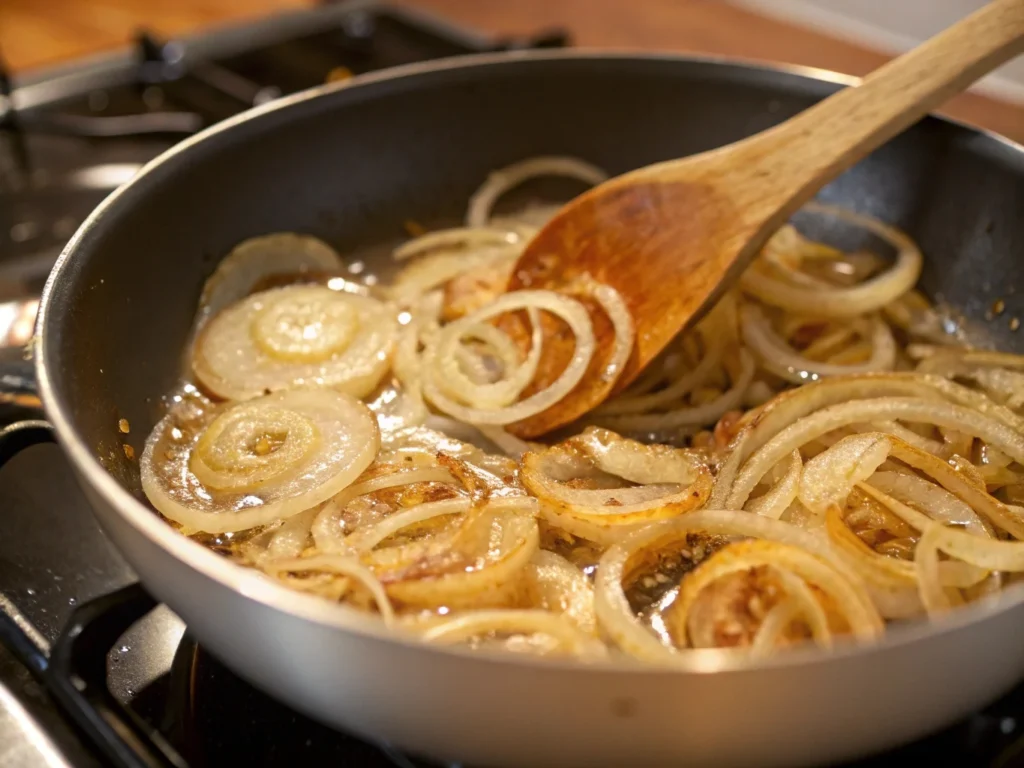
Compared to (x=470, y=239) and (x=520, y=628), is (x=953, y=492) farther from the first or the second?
(x=470, y=239)

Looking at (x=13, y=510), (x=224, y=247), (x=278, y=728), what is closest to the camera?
(x=278, y=728)

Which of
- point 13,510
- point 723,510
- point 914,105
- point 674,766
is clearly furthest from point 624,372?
point 13,510

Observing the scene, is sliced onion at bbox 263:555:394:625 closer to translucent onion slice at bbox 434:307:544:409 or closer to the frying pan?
the frying pan

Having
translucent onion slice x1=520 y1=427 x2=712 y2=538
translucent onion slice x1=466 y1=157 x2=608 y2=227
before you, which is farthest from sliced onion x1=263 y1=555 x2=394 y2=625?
translucent onion slice x1=466 y1=157 x2=608 y2=227

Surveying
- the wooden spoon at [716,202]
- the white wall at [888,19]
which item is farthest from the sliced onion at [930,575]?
the white wall at [888,19]

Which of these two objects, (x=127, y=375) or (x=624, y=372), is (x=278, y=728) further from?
(x=624, y=372)

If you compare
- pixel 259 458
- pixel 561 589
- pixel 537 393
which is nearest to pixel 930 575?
pixel 561 589

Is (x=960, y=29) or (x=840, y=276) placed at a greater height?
(x=960, y=29)
